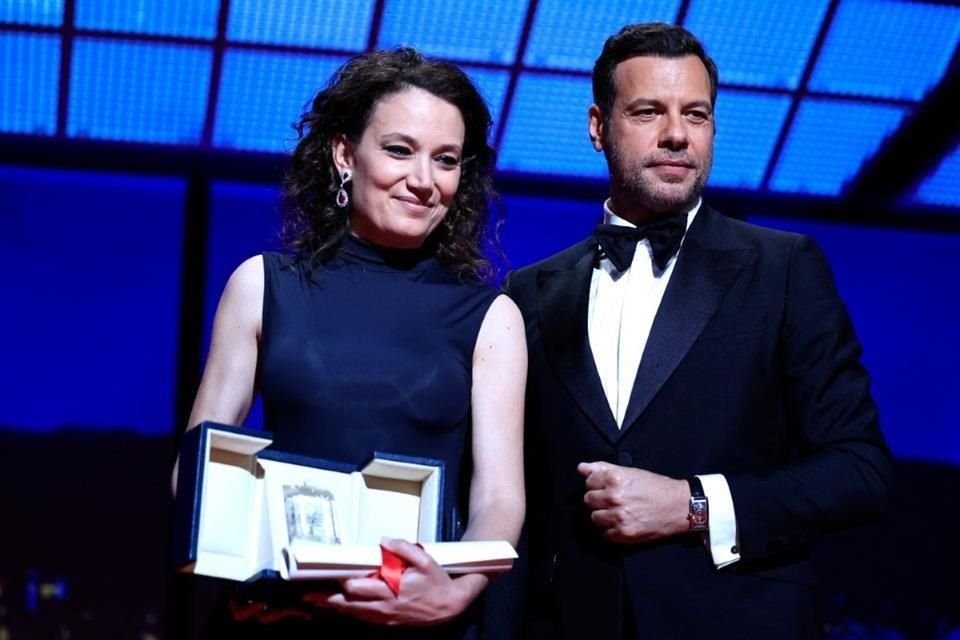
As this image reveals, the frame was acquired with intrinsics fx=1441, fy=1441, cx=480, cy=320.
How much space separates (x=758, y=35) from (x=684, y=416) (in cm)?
255

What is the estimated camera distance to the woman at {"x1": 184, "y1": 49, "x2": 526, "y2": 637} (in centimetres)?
229

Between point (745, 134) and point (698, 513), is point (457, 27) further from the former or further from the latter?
point (698, 513)

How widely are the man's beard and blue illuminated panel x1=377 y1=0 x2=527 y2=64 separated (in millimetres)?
1986

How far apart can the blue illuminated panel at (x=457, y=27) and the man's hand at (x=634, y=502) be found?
8.32 feet

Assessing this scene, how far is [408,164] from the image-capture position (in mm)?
2373

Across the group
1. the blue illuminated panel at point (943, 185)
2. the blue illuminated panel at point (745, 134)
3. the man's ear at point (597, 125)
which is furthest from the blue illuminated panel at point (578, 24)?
the man's ear at point (597, 125)

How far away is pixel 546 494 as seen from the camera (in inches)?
100

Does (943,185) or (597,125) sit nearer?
(597,125)

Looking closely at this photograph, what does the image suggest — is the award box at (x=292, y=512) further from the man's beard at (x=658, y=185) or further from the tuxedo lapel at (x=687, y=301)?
the man's beard at (x=658, y=185)

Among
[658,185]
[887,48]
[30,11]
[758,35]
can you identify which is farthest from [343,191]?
[887,48]

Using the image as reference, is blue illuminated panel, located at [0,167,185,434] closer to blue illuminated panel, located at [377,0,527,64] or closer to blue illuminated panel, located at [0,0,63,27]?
blue illuminated panel, located at [0,0,63,27]

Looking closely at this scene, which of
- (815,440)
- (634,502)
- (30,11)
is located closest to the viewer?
(634,502)

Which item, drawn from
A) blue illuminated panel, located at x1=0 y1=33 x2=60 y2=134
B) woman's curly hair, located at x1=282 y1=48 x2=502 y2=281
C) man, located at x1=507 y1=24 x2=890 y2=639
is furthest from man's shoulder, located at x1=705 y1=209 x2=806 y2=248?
blue illuminated panel, located at x1=0 y1=33 x2=60 y2=134

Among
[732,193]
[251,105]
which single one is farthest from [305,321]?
[732,193]
